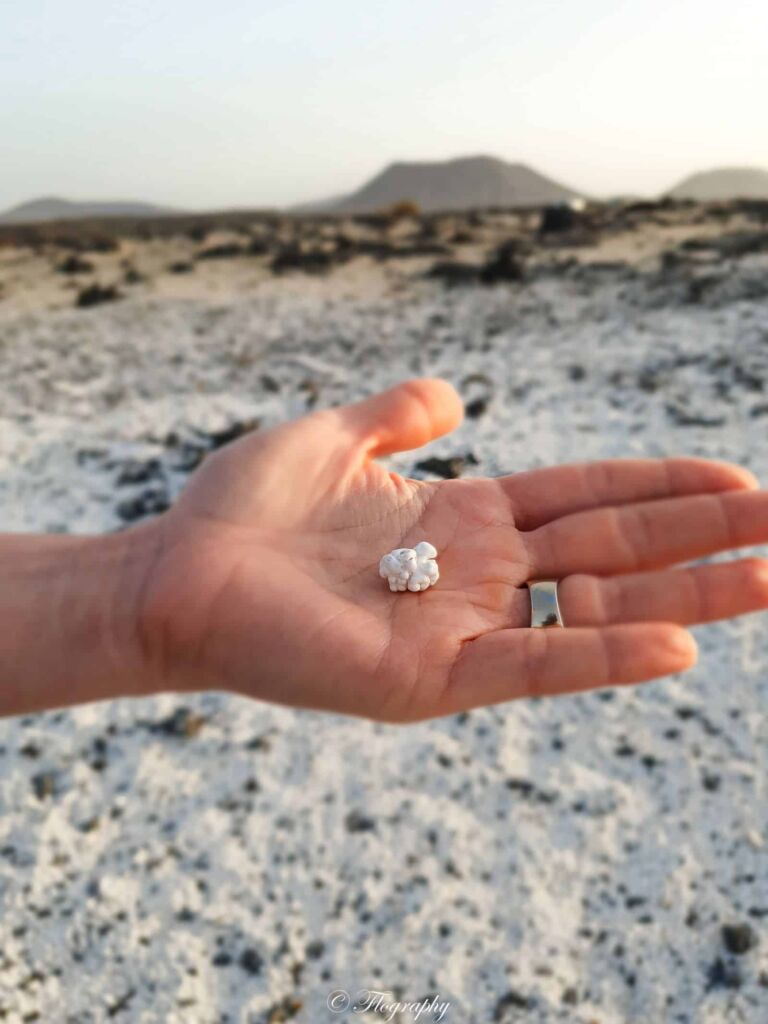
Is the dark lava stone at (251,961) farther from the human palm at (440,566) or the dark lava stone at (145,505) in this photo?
the dark lava stone at (145,505)

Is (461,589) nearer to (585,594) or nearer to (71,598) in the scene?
(585,594)

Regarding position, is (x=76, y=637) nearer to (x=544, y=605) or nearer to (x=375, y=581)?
(x=375, y=581)

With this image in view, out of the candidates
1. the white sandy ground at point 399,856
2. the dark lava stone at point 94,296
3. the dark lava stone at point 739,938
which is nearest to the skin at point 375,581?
the white sandy ground at point 399,856

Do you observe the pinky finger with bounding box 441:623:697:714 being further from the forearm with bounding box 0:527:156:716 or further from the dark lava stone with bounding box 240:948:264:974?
the dark lava stone with bounding box 240:948:264:974

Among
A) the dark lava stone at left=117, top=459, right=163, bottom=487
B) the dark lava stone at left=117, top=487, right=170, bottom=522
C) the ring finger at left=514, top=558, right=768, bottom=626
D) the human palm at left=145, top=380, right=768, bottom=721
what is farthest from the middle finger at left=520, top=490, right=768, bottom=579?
the dark lava stone at left=117, top=459, right=163, bottom=487

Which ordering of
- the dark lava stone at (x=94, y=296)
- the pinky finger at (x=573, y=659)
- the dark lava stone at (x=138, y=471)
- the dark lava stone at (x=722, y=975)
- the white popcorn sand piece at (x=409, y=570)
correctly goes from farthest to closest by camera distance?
the dark lava stone at (x=94, y=296)
the dark lava stone at (x=138, y=471)
the dark lava stone at (x=722, y=975)
the white popcorn sand piece at (x=409, y=570)
the pinky finger at (x=573, y=659)

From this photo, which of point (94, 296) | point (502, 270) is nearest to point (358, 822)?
point (502, 270)
